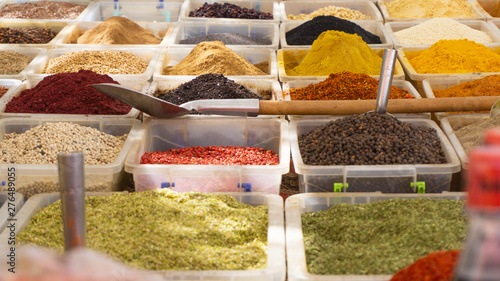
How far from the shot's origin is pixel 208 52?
Answer: 2699 millimetres

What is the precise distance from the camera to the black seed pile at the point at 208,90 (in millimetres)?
2225

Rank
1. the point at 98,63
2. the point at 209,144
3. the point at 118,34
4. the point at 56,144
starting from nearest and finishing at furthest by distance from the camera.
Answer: the point at 56,144, the point at 209,144, the point at 98,63, the point at 118,34

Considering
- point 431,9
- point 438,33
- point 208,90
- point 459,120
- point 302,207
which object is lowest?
point 302,207

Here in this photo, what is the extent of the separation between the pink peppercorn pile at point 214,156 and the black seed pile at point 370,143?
151 millimetres

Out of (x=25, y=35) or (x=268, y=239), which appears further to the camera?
(x=25, y=35)

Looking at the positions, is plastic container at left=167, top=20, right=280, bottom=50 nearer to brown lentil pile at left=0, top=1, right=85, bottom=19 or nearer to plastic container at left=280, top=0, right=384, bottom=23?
plastic container at left=280, top=0, right=384, bottom=23

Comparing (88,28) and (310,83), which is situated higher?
(88,28)

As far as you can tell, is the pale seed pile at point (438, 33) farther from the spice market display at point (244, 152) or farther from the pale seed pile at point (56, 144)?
the pale seed pile at point (56, 144)

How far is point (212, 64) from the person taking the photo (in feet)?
8.62

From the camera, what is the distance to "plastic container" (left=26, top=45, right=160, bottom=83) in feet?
8.35

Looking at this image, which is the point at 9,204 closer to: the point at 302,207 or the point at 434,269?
the point at 302,207

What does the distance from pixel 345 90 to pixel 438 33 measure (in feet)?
4.28

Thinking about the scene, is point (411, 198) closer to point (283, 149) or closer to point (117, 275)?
point (283, 149)

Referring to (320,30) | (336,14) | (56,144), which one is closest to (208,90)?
(56,144)
